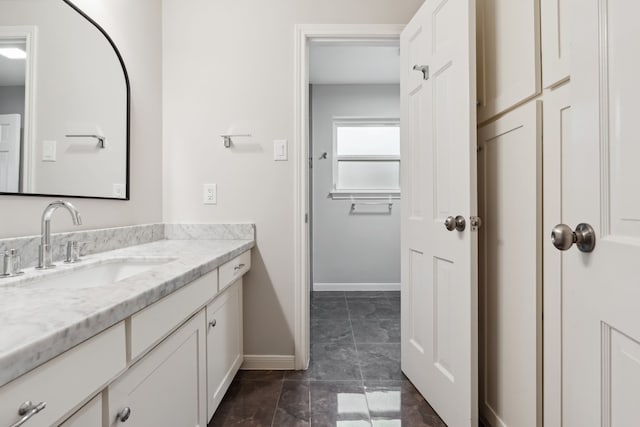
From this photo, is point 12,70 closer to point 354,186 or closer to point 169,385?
point 169,385

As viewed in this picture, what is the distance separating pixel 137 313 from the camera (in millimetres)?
721

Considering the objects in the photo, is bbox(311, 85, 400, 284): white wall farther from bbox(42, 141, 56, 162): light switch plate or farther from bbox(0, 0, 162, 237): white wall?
bbox(42, 141, 56, 162): light switch plate

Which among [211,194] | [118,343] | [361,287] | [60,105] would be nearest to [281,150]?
[211,194]

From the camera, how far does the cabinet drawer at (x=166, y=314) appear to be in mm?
729

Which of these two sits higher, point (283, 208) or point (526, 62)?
point (526, 62)

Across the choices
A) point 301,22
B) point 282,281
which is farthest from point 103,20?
point 282,281

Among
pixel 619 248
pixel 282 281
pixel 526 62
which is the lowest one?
pixel 282 281

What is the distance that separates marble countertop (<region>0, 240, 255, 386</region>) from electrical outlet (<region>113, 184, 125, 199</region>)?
0.53 meters

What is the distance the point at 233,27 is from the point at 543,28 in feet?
5.22

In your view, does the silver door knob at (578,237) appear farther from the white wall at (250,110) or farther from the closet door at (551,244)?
the white wall at (250,110)

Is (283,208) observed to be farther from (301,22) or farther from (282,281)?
(301,22)

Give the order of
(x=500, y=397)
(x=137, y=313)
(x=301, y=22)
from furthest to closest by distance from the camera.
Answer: (x=301, y=22) → (x=500, y=397) → (x=137, y=313)

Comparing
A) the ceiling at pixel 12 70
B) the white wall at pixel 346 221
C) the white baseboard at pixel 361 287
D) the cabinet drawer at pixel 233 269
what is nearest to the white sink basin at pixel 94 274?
the cabinet drawer at pixel 233 269

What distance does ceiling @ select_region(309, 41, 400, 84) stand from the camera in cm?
286
